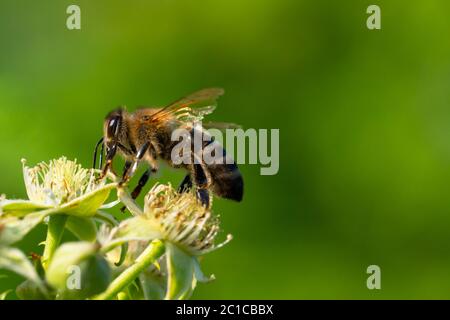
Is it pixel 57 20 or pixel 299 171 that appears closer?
pixel 299 171

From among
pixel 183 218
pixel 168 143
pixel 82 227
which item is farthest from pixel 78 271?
pixel 168 143

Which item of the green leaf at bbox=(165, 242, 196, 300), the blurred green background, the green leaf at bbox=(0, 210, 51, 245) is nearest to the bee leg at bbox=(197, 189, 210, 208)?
the green leaf at bbox=(165, 242, 196, 300)

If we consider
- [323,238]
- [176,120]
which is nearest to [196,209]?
[176,120]

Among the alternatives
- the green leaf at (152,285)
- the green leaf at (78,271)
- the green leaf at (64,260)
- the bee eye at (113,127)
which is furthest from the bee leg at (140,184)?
the green leaf at (64,260)

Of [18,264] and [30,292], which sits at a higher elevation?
[18,264]

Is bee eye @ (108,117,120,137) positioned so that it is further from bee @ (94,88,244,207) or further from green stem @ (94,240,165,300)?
green stem @ (94,240,165,300)

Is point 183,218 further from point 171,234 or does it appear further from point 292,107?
point 292,107
